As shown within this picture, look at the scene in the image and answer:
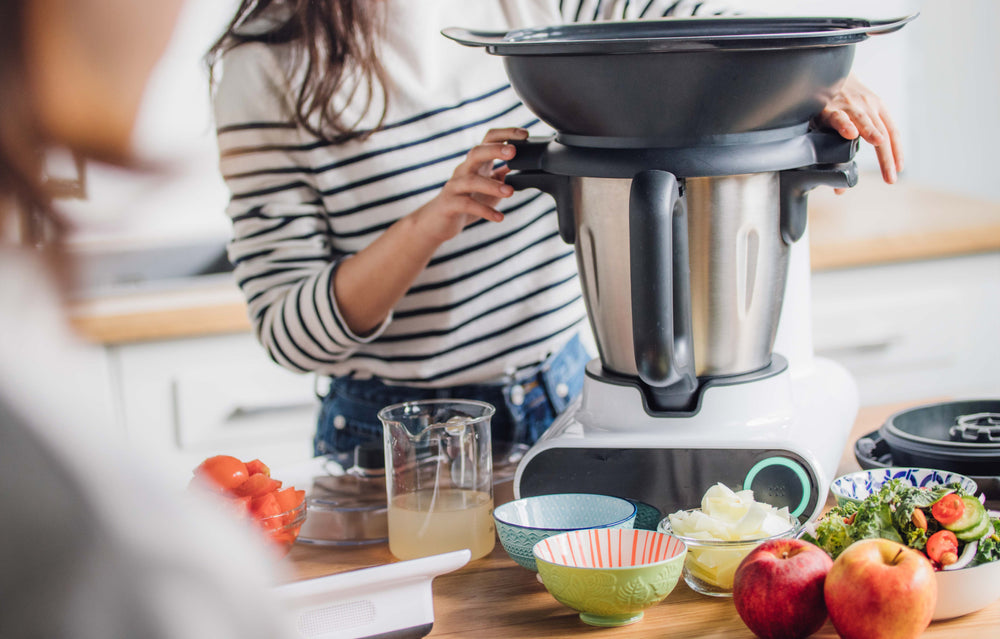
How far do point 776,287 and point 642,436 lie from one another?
7.1 inches

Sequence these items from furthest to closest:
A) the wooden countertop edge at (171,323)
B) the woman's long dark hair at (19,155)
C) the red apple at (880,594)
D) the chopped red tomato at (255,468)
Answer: the wooden countertop edge at (171,323) < the chopped red tomato at (255,468) < the red apple at (880,594) < the woman's long dark hair at (19,155)

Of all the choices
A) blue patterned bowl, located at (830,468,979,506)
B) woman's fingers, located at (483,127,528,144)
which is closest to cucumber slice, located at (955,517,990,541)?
blue patterned bowl, located at (830,468,979,506)

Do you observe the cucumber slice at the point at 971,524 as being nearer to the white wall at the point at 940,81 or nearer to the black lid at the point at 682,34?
the black lid at the point at 682,34

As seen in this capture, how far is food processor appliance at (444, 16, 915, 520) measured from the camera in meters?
0.79

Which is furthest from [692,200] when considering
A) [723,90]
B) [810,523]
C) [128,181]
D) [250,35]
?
[128,181]

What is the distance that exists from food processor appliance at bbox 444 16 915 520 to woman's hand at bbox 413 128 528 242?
1.1 inches

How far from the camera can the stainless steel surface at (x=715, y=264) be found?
2.84 ft

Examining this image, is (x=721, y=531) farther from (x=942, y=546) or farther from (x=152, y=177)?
(x=152, y=177)

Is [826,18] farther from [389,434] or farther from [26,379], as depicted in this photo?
[26,379]

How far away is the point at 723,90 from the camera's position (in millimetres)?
785

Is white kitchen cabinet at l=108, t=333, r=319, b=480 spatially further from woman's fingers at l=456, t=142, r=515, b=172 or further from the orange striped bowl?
the orange striped bowl

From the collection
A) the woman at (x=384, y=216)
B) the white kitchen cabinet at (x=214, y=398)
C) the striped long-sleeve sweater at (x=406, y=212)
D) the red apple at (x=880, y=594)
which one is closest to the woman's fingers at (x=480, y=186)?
the woman at (x=384, y=216)

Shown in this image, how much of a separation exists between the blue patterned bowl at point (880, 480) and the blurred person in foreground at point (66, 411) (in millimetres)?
696

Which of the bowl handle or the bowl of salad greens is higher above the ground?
the bowl handle
